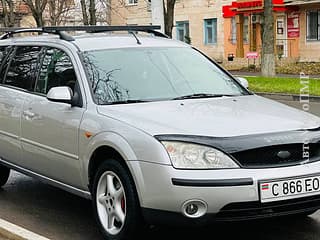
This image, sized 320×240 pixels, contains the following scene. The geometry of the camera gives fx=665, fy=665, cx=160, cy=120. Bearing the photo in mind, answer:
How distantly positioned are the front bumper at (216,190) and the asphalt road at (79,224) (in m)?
0.55

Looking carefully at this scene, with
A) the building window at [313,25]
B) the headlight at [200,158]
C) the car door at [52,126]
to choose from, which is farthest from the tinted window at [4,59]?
the building window at [313,25]

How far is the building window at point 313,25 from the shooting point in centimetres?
3756

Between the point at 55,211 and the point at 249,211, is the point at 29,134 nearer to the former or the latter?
the point at 55,211

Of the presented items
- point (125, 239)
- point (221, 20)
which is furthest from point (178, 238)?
point (221, 20)

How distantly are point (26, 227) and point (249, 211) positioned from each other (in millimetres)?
2159

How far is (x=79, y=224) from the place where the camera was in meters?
5.79

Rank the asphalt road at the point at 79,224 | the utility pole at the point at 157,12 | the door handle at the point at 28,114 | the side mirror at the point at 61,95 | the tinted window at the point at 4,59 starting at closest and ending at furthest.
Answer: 1. the asphalt road at the point at 79,224
2. the side mirror at the point at 61,95
3. the door handle at the point at 28,114
4. the tinted window at the point at 4,59
5. the utility pole at the point at 157,12

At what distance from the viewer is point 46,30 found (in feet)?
20.6

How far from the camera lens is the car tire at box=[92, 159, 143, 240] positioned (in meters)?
4.75

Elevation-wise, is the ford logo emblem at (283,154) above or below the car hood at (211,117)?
below

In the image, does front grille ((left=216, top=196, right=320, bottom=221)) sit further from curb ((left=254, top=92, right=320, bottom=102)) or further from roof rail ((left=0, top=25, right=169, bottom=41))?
curb ((left=254, top=92, right=320, bottom=102))

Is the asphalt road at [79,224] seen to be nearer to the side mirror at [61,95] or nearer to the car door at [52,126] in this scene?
the car door at [52,126]

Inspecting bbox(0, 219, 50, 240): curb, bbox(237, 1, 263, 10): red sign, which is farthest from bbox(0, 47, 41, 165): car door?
bbox(237, 1, 263, 10): red sign

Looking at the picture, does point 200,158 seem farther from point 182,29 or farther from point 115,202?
point 182,29
